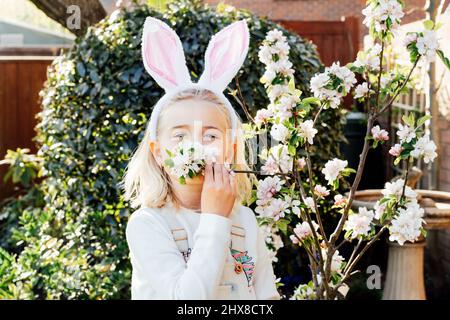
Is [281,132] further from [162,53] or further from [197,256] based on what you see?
[197,256]

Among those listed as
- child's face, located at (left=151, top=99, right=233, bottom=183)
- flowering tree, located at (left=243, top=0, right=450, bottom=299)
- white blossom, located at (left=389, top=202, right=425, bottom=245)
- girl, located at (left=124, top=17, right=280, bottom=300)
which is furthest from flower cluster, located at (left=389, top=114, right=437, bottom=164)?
child's face, located at (left=151, top=99, right=233, bottom=183)

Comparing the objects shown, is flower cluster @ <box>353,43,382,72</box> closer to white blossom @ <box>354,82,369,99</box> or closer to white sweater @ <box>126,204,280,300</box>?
white blossom @ <box>354,82,369,99</box>

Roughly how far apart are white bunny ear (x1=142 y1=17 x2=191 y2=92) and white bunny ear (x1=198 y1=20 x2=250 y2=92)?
58 millimetres

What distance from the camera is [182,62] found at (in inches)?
67.6

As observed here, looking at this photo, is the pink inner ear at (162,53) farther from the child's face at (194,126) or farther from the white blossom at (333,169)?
the white blossom at (333,169)

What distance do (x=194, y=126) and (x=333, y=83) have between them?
2.26 ft

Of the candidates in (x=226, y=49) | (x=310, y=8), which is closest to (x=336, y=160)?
(x=226, y=49)

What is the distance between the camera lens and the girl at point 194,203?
1425 mm

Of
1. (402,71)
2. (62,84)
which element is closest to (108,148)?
(62,84)

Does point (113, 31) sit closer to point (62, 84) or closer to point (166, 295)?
point (62, 84)

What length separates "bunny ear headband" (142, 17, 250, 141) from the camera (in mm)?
1669

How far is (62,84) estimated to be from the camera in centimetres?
336

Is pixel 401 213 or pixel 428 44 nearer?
pixel 401 213

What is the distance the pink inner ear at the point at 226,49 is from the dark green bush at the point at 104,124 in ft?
4.61
